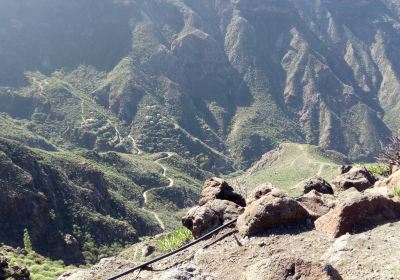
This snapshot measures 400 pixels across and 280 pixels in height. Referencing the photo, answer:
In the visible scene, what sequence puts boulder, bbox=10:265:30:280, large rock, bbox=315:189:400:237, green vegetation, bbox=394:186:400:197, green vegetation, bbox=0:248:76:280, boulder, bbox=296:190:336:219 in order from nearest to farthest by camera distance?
large rock, bbox=315:189:400:237 → green vegetation, bbox=394:186:400:197 → boulder, bbox=296:190:336:219 → boulder, bbox=10:265:30:280 → green vegetation, bbox=0:248:76:280

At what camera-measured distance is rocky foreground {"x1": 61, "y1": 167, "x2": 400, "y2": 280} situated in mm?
8109

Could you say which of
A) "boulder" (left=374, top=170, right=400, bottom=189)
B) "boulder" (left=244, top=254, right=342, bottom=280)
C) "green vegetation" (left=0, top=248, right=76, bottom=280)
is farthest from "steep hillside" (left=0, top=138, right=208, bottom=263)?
"boulder" (left=244, top=254, right=342, bottom=280)

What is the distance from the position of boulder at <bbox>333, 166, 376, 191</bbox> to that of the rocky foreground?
318 centimetres

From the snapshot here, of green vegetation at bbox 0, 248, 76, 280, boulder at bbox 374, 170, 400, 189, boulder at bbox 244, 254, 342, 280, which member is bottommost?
boulder at bbox 244, 254, 342, 280

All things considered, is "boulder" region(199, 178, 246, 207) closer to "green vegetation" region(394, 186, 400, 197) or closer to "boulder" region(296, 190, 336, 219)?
"boulder" region(296, 190, 336, 219)

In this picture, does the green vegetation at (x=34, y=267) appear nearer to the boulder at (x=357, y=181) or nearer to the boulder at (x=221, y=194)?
the boulder at (x=221, y=194)

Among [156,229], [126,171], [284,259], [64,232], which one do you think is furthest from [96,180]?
[284,259]

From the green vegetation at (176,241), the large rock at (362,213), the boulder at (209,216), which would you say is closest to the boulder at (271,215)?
the large rock at (362,213)

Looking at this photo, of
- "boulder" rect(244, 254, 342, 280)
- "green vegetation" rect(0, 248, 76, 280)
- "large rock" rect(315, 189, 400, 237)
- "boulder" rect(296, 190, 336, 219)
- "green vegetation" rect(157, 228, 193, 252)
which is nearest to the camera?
"boulder" rect(244, 254, 342, 280)

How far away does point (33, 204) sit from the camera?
6022 centimetres

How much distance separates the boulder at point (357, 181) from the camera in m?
16.1

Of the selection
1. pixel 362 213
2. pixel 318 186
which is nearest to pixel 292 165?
pixel 318 186

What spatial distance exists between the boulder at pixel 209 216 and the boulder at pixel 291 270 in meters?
4.63

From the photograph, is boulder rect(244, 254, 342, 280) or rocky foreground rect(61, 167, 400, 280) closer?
boulder rect(244, 254, 342, 280)
